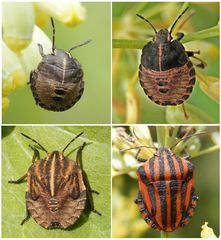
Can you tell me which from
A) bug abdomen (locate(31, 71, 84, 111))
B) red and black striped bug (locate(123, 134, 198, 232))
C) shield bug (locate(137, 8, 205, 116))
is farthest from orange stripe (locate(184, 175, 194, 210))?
bug abdomen (locate(31, 71, 84, 111))

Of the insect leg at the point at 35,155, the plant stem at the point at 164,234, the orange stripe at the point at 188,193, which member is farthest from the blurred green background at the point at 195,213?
the insect leg at the point at 35,155

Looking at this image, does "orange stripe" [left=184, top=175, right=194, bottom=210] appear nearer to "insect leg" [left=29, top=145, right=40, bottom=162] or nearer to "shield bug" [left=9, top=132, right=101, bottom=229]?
"shield bug" [left=9, top=132, right=101, bottom=229]

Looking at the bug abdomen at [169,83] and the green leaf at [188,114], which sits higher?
the bug abdomen at [169,83]

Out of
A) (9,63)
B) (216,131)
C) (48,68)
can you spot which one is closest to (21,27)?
(9,63)

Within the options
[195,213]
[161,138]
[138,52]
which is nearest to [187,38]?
[138,52]

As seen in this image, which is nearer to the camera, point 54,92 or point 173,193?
point 54,92

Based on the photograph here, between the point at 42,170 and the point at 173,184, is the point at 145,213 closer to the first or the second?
the point at 173,184

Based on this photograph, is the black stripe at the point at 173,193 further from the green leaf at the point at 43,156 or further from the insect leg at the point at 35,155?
the insect leg at the point at 35,155
